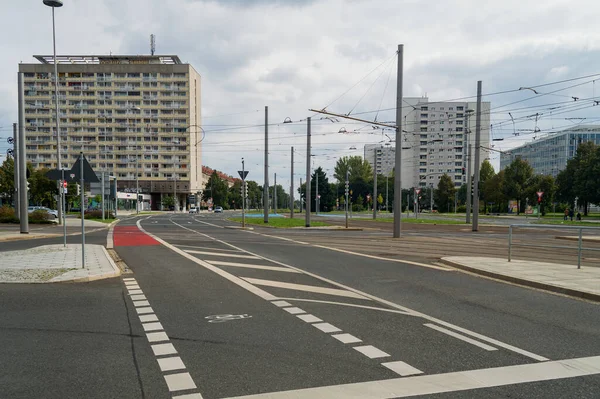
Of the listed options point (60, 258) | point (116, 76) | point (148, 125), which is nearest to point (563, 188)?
point (60, 258)

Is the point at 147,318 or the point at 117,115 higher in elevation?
the point at 117,115

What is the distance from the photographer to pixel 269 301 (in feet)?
24.9

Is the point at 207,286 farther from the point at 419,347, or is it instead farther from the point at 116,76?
the point at 116,76

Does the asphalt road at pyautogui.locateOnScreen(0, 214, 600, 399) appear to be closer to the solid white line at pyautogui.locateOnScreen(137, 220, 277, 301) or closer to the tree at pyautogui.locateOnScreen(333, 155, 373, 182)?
the solid white line at pyautogui.locateOnScreen(137, 220, 277, 301)

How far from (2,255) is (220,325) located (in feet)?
38.1

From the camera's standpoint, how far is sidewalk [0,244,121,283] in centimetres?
989

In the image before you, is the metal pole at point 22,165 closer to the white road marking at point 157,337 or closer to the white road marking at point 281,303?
the white road marking at point 281,303

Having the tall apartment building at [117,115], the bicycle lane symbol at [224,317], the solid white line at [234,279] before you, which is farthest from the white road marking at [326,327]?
the tall apartment building at [117,115]

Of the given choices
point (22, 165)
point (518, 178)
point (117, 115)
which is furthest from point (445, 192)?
point (22, 165)

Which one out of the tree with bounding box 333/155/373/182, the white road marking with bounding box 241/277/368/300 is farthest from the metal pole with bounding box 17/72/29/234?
the tree with bounding box 333/155/373/182

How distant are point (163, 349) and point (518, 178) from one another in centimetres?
8347

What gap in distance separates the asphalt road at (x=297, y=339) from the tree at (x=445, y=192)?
87837 mm

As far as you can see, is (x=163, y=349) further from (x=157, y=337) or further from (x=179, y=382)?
(x=179, y=382)

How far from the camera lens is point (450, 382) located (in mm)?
4090
